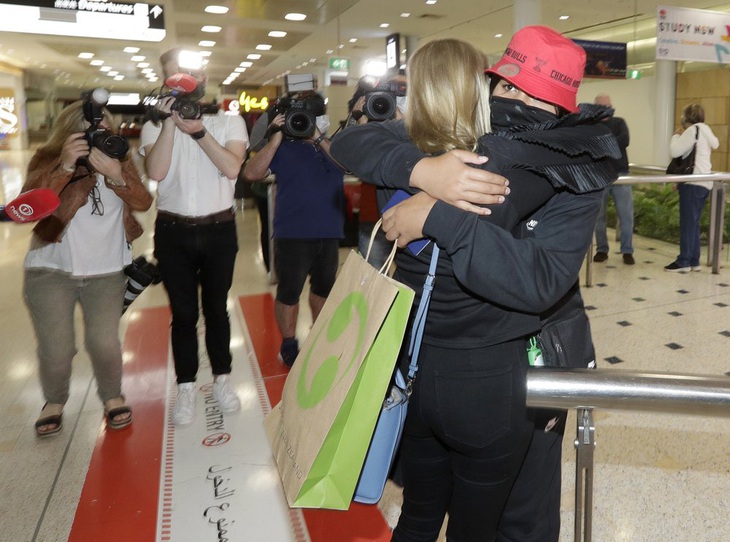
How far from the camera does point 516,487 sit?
130cm

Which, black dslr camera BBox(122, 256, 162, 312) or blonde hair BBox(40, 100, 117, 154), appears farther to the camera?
black dslr camera BBox(122, 256, 162, 312)

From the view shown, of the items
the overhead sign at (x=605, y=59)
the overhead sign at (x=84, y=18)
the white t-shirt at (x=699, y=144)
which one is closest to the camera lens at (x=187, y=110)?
the overhead sign at (x=84, y=18)

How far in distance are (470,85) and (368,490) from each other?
2.51 feet

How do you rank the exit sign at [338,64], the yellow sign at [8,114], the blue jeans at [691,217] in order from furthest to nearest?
the yellow sign at [8,114]
the exit sign at [338,64]
the blue jeans at [691,217]

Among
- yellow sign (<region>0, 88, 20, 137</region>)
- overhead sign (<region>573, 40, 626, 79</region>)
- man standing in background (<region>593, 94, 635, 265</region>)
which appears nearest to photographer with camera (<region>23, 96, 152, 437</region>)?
man standing in background (<region>593, 94, 635, 265</region>)

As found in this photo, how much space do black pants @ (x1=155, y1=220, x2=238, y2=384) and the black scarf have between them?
68.1 inches

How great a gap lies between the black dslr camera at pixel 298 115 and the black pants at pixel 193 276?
559 mm

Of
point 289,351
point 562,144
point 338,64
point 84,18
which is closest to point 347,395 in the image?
point 562,144

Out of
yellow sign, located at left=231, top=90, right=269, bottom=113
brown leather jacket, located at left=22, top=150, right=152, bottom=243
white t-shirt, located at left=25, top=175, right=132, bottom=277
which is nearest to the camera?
brown leather jacket, located at left=22, top=150, right=152, bottom=243

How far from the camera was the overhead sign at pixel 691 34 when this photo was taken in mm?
7773

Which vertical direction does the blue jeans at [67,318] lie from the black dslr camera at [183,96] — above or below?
below

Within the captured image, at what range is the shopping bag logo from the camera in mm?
985

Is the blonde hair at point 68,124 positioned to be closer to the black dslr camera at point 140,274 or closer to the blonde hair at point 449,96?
the black dslr camera at point 140,274

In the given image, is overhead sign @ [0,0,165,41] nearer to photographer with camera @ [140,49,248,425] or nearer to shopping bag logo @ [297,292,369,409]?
photographer with camera @ [140,49,248,425]
